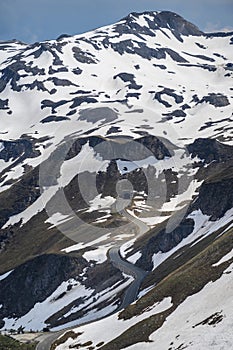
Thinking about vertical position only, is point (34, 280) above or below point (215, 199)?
above

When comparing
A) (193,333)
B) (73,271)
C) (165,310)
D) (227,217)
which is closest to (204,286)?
(165,310)

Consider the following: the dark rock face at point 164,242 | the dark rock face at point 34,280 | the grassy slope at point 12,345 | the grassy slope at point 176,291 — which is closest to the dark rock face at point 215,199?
the dark rock face at point 164,242

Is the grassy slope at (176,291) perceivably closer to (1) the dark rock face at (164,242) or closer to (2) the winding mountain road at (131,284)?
(2) the winding mountain road at (131,284)

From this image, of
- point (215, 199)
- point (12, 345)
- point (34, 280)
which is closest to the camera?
point (12, 345)

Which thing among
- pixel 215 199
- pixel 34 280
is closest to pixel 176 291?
pixel 215 199

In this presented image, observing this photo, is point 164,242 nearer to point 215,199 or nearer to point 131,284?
point 215,199

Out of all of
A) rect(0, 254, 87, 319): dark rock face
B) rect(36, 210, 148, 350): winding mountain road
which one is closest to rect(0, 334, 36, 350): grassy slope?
rect(36, 210, 148, 350): winding mountain road
